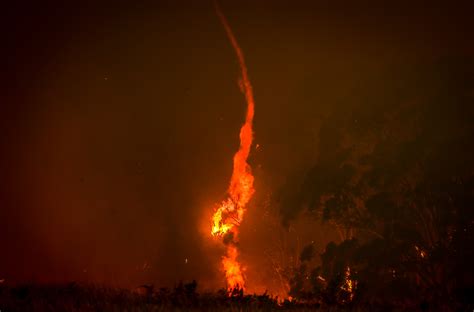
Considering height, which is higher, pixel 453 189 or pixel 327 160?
pixel 327 160

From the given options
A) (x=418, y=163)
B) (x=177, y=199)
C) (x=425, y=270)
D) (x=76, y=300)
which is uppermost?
(x=177, y=199)

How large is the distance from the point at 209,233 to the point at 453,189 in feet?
109

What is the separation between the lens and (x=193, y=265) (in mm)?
51125

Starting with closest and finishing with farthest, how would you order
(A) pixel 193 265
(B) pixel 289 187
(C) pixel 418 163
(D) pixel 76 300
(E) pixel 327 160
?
(D) pixel 76 300 < (C) pixel 418 163 < (E) pixel 327 160 < (B) pixel 289 187 < (A) pixel 193 265

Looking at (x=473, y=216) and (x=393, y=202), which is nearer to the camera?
(x=473, y=216)

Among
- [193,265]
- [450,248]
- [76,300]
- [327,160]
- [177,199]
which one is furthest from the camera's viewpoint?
[177,199]

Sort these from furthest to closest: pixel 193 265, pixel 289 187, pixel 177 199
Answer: pixel 177 199, pixel 193 265, pixel 289 187

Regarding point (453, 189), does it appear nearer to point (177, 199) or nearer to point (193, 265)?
point (193, 265)

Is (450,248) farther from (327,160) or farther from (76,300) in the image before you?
(76,300)

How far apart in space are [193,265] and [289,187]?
25081 mm

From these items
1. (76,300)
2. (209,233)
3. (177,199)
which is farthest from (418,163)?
(177,199)

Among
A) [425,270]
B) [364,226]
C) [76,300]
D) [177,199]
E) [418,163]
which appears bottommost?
[76,300]

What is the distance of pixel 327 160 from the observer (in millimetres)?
24797

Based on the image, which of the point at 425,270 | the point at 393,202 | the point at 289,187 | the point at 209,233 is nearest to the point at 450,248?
the point at 425,270
